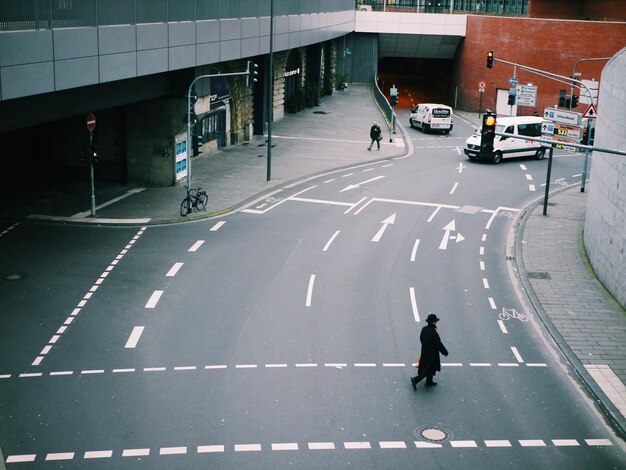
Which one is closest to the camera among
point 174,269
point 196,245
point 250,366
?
point 250,366

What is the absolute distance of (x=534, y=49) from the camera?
62781 millimetres

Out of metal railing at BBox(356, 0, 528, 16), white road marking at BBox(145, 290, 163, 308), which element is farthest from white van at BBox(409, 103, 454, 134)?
white road marking at BBox(145, 290, 163, 308)

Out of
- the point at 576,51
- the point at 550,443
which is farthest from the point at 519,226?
the point at 576,51

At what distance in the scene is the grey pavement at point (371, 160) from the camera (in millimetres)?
19375

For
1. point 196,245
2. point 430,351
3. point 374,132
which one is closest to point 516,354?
point 430,351

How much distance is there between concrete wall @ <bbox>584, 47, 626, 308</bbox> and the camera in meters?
22.6

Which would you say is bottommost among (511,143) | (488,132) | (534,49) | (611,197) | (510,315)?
(510,315)

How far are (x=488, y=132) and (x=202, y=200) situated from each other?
12.7m

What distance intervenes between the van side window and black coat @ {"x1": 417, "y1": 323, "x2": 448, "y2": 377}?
31.7 metres

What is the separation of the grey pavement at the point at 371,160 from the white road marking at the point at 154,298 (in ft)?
25.3

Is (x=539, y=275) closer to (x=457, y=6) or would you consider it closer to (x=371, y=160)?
(x=371, y=160)

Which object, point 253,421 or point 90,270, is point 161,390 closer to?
point 253,421

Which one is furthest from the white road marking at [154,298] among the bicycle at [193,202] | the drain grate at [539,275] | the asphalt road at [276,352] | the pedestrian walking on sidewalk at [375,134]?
the pedestrian walking on sidewalk at [375,134]

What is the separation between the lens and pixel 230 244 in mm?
27281
